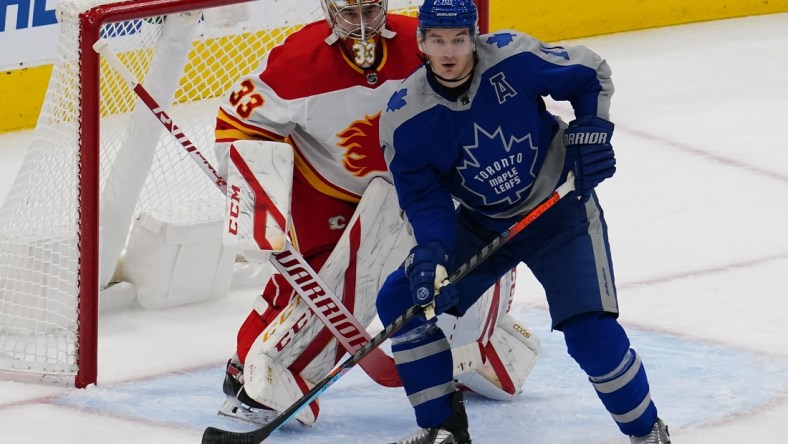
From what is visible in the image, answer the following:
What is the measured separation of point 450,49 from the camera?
295 centimetres

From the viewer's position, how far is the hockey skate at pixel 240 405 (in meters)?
3.44

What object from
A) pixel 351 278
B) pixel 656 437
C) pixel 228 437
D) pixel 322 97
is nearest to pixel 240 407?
pixel 228 437

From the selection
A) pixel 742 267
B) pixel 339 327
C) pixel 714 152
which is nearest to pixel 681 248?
pixel 742 267

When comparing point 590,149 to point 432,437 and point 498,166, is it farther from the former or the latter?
point 432,437

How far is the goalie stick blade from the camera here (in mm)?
3213

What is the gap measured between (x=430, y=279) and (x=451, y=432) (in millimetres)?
368

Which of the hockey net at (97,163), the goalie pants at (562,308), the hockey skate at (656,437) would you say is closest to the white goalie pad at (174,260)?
the hockey net at (97,163)

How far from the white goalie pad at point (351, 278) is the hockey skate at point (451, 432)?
0.36 metres

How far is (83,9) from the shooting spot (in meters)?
3.55

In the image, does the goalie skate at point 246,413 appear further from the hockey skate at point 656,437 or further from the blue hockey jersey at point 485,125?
the hockey skate at point 656,437

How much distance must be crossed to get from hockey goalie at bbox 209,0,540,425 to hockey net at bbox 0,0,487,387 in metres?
0.35

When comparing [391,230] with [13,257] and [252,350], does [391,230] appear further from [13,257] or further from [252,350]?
[13,257]

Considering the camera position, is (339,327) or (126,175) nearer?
(339,327)

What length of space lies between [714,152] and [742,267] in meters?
1.18
